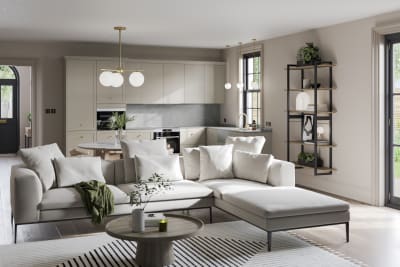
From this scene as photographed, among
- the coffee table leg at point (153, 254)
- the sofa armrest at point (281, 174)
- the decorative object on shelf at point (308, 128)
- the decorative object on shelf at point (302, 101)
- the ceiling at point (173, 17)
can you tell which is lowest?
the coffee table leg at point (153, 254)

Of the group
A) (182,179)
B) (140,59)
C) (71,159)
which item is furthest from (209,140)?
(71,159)

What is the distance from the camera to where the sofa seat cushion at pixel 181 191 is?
536cm

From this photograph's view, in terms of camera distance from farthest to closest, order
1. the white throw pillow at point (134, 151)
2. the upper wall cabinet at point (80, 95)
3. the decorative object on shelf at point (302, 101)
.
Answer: the upper wall cabinet at point (80, 95), the decorative object on shelf at point (302, 101), the white throw pillow at point (134, 151)

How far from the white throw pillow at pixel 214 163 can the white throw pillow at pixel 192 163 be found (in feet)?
0.30

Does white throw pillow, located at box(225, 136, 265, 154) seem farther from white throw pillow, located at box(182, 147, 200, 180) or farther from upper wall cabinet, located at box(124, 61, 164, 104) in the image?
upper wall cabinet, located at box(124, 61, 164, 104)

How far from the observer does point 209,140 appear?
9.98m

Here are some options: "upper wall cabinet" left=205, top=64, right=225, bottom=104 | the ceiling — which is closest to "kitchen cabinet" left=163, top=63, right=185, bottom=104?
"upper wall cabinet" left=205, top=64, right=225, bottom=104

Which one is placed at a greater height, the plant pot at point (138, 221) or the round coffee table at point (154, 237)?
the plant pot at point (138, 221)

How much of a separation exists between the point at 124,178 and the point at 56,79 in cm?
411

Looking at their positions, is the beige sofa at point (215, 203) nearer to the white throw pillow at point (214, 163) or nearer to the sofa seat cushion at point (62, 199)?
the sofa seat cushion at point (62, 199)

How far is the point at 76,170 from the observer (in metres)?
5.42

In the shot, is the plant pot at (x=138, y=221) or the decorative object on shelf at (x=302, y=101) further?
the decorative object on shelf at (x=302, y=101)

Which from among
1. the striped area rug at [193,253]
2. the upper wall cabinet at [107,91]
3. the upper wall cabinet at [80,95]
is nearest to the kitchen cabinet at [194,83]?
the upper wall cabinet at [107,91]

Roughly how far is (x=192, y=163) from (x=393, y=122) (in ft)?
8.64
